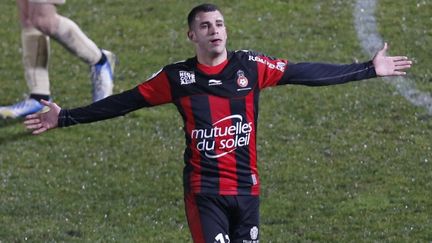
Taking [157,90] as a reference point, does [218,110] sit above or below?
below

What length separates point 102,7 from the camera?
1614cm

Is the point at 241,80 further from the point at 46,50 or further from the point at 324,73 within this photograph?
the point at 46,50

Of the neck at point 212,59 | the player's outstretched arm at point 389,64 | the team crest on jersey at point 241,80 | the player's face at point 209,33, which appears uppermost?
the player's face at point 209,33

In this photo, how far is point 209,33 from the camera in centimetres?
761

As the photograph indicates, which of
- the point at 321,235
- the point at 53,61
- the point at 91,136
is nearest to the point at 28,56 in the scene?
the point at 91,136

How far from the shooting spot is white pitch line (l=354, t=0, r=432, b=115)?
12.9 metres

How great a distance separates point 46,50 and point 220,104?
200 inches

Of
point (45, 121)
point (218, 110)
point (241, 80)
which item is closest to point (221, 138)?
point (218, 110)

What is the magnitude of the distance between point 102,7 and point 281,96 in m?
3.98

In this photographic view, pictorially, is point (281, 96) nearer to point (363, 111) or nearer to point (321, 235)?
point (363, 111)

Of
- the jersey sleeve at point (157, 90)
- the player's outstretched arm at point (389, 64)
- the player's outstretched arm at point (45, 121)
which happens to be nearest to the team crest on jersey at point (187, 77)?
the jersey sleeve at point (157, 90)

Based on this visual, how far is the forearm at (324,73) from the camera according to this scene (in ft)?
25.6

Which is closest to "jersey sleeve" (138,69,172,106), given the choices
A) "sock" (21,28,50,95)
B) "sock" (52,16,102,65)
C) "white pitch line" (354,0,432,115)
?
"sock" (52,16,102,65)

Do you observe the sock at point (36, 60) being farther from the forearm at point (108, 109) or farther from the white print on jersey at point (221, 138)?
the white print on jersey at point (221, 138)
